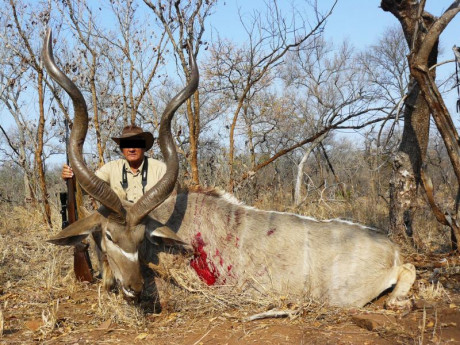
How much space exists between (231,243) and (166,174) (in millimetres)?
838

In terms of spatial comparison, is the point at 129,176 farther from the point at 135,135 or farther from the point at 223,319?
the point at 223,319

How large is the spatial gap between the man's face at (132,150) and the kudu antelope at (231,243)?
714mm

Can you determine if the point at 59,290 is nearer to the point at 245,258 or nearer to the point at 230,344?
the point at 245,258

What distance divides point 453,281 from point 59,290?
3.71 m

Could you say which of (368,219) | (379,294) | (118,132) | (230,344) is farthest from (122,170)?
(118,132)

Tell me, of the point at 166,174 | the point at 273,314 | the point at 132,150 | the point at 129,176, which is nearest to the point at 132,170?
the point at 129,176

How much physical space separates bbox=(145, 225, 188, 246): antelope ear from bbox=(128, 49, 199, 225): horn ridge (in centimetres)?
20

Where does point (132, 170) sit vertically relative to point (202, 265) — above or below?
above

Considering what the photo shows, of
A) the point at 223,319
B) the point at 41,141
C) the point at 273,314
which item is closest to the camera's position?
the point at 273,314

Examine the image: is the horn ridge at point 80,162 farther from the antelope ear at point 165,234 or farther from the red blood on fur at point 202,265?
the red blood on fur at point 202,265

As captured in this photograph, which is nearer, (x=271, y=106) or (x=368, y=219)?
(x=368, y=219)

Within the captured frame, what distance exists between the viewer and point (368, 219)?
22.4ft

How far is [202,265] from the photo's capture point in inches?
161

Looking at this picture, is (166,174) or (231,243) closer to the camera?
(166,174)
